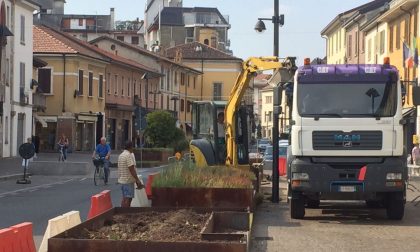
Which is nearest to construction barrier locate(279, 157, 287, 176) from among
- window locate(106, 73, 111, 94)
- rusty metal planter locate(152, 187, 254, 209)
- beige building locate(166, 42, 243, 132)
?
rusty metal planter locate(152, 187, 254, 209)

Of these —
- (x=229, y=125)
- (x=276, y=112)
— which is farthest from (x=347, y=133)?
(x=229, y=125)

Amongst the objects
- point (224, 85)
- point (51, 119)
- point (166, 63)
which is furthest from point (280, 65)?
point (224, 85)

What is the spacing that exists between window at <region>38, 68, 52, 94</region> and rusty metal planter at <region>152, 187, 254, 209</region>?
45.1 m

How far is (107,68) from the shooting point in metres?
65.8

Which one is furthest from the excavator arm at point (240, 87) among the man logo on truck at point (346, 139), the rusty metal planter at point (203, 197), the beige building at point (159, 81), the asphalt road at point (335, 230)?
the beige building at point (159, 81)

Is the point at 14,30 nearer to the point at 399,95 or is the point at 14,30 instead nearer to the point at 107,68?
the point at 107,68

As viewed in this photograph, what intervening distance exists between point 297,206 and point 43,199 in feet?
25.0

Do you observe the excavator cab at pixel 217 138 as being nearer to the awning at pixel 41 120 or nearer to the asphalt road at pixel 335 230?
the asphalt road at pixel 335 230

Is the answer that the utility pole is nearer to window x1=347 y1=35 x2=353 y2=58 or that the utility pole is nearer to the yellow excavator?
the yellow excavator

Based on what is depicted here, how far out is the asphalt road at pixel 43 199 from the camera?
52.3 feet

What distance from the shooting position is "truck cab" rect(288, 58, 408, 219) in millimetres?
15367

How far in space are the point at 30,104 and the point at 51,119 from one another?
26.9ft

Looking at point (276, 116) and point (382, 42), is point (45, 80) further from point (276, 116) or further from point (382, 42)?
point (276, 116)

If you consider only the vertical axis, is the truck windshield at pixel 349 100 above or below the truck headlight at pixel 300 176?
above
